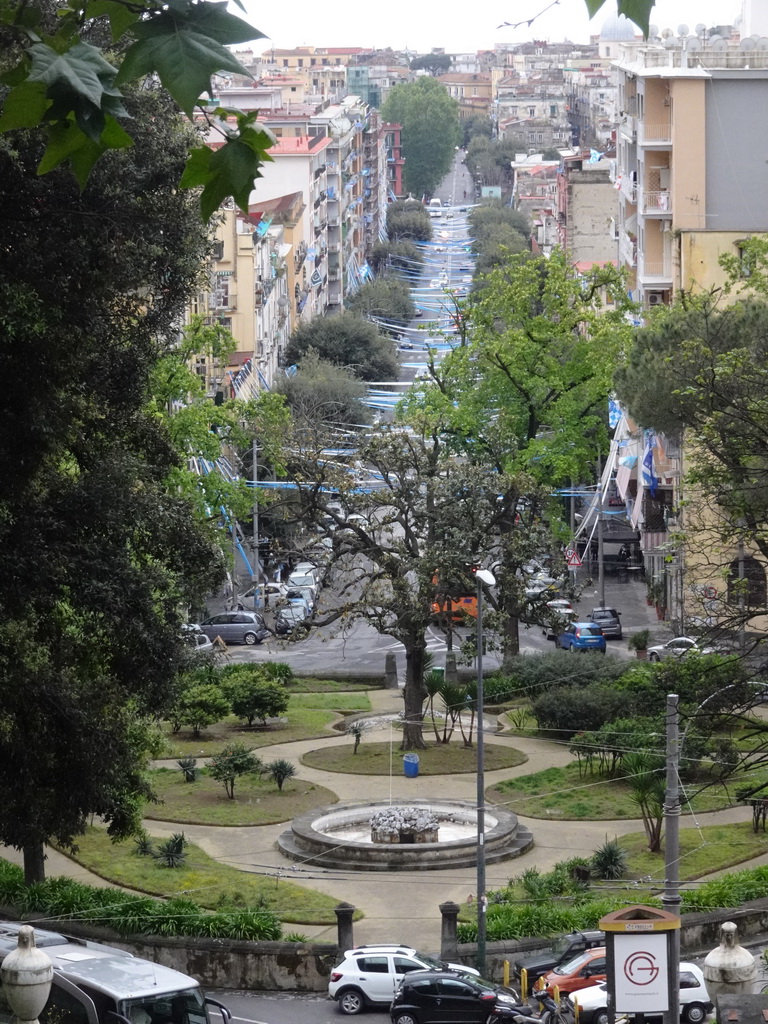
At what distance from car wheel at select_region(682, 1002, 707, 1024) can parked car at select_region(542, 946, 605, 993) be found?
134 cm

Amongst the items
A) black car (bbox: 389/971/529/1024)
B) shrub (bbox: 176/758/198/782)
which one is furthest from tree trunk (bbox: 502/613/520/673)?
black car (bbox: 389/971/529/1024)

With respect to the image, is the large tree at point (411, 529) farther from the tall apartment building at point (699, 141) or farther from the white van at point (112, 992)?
the tall apartment building at point (699, 141)

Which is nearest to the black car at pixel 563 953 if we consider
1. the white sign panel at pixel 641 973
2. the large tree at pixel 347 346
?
the white sign panel at pixel 641 973

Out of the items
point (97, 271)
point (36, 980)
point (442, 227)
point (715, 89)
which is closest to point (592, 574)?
point (715, 89)

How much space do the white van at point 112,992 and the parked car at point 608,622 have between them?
2948cm

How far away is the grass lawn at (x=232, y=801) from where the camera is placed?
29906 mm

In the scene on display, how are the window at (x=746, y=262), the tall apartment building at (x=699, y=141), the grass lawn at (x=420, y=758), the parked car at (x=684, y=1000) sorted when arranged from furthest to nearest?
the tall apartment building at (x=699, y=141)
the window at (x=746, y=262)
the grass lawn at (x=420, y=758)
the parked car at (x=684, y=1000)

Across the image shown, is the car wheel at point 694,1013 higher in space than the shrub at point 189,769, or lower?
higher

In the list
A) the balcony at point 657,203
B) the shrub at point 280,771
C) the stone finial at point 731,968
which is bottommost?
the shrub at point 280,771

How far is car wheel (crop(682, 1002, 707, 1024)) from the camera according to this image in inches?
755

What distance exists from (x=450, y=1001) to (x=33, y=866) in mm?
6869

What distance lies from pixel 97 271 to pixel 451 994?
9793 millimetres

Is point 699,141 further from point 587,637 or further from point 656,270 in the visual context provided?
point 587,637

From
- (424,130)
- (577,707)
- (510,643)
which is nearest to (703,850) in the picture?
(577,707)
